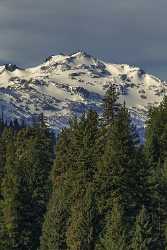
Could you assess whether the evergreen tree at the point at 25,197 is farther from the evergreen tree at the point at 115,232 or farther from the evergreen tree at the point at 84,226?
the evergreen tree at the point at 115,232

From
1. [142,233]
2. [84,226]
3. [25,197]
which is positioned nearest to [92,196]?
[84,226]

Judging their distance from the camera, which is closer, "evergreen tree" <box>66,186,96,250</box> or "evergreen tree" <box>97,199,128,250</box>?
"evergreen tree" <box>97,199,128,250</box>

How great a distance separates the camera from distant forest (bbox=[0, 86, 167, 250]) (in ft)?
235

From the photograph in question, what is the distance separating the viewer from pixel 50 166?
321ft

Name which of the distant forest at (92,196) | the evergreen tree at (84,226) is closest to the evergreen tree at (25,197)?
the distant forest at (92,196)

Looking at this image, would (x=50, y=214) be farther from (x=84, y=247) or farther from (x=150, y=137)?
(x=150, y=137)

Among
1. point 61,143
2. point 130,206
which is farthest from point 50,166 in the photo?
point 130,206

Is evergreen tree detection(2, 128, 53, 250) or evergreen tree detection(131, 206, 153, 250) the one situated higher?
evergreen tree detection(2, 128, 53, 250)

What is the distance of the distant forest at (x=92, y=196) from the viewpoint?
7166 centimetres

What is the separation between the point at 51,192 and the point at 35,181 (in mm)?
2289

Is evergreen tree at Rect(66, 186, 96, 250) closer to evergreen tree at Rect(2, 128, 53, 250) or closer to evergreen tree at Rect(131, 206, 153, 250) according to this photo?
evergreen tree at Rect(131, 206, 153, 250)

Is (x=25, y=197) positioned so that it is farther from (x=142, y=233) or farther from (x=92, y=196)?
(x=142, y=233)

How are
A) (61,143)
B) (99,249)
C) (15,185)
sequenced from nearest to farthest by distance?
(99,249), (15,185), (61,143)

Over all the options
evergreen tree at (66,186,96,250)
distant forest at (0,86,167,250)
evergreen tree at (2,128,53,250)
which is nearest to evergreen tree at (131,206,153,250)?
distant forest at (0,86,167,250)
